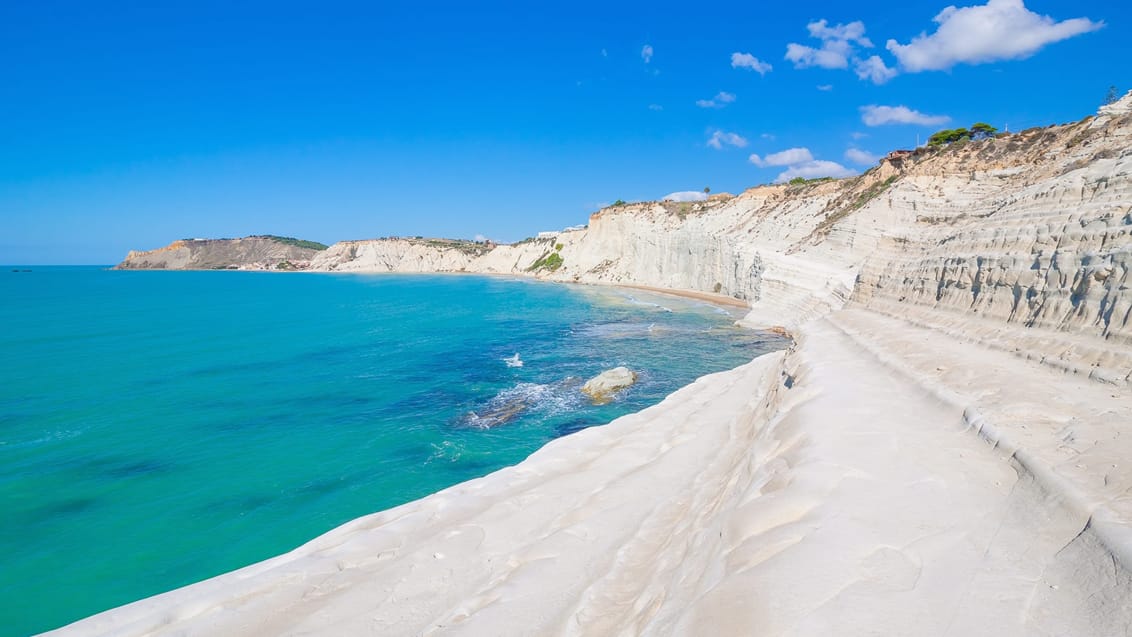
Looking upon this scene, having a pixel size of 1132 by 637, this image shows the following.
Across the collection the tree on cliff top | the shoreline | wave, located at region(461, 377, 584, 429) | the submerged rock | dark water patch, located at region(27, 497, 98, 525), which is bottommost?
dark water patch, located at region(27, 497, 98, 525)

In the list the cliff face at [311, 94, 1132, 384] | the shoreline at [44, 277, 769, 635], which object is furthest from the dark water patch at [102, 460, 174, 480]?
the cliff face at [311, 94, 1132, 384]

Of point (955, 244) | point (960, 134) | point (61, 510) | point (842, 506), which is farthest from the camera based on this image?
point (960, 134)

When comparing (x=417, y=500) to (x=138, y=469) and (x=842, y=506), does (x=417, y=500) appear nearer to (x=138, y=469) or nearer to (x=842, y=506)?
(x=842, y=506)

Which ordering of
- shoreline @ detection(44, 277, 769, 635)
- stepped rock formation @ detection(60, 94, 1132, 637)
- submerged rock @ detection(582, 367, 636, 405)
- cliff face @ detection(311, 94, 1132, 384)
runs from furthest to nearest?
1. submerged rock @ detection(582, 367, 636, 405)
2. cliff face @ detection(311, 94, 1132, 384)
3. shoreline @ detection(44, 277, 769, 635)
4. stepped rock formation @ detection(60, 94, 1132, 637)

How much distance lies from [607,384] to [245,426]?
11688mm

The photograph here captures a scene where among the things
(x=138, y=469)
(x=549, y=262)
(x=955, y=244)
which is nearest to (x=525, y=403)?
(x=138, y=469)

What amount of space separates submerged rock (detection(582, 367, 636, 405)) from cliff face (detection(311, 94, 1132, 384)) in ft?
29.9

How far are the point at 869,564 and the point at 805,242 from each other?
4348 centimetres

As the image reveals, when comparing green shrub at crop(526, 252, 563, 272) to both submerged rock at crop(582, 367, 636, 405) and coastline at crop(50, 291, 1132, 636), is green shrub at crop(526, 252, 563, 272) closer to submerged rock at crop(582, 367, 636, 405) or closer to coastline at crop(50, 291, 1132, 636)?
submerged rock at crop(582, 367, 636, 405)

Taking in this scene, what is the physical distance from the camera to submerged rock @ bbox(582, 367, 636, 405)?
17.6 metres

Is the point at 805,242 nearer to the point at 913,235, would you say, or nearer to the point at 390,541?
the point at 913,235

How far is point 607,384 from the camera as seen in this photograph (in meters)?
18.3

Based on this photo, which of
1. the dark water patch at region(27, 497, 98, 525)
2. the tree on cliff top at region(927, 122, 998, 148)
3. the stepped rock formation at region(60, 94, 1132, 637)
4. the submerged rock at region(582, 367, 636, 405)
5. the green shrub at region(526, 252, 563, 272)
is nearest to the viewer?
the stepped rock formation at region(60, 94, 1132, 637)

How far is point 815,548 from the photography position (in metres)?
3.80
